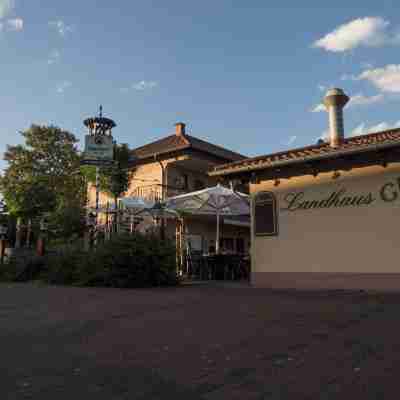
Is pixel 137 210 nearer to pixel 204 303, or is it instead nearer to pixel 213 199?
pixel 213 199

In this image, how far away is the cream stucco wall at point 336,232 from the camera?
8.09 m

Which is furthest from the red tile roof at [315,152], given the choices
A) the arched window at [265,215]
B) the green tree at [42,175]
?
the green tree at [42,175]

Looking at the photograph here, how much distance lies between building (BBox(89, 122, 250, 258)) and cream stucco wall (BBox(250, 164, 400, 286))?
9565 millimetres

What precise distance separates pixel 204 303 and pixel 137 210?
29.3 feet

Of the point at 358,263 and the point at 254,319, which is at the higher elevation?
the point at 358,263

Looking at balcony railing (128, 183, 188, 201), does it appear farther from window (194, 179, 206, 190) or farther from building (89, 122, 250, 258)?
window (194, 179, 206, 190)

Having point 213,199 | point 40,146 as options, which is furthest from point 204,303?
point 40,146

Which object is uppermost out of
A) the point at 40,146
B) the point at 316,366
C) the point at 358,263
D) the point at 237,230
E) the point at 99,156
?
the point at 40,146

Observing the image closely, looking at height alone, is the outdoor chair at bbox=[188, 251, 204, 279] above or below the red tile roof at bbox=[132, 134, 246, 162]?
below

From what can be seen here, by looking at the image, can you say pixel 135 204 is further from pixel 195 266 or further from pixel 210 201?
pixel 195 266

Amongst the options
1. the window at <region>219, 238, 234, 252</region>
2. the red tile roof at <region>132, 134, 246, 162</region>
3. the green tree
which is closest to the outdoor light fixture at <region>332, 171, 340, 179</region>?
the red tile roof at <region>132, 134, 246, 162</region>

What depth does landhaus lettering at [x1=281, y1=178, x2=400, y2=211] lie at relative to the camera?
8.15 metres

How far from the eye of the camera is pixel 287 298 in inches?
276

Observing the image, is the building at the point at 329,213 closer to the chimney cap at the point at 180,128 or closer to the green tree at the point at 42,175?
the chimney cap at the point at 180,128
